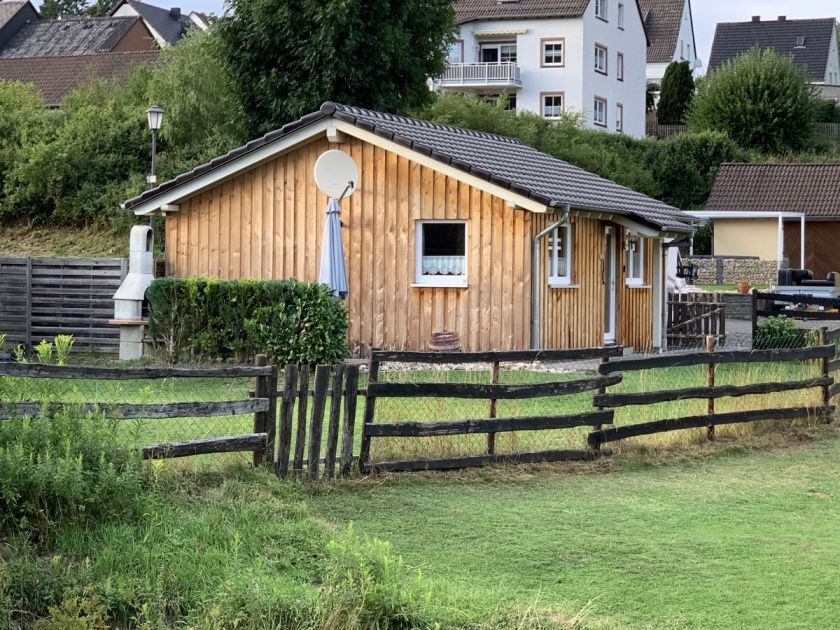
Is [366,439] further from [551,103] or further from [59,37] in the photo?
[59,37]

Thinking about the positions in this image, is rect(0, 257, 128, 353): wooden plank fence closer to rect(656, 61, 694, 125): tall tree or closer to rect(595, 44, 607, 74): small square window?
rect(595, 44, 607, 74): small square window

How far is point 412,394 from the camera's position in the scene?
11.3m

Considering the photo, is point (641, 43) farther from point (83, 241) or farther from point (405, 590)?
point (405, 590)

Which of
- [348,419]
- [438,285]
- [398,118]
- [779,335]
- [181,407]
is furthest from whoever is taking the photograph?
[779,335]

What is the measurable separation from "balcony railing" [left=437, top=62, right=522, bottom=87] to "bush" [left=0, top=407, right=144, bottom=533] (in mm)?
54575

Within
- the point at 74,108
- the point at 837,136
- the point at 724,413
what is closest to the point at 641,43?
the point at 837,136

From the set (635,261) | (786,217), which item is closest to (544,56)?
(786,217)

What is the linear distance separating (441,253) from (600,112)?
4428cm

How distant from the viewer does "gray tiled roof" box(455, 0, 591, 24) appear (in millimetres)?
61688

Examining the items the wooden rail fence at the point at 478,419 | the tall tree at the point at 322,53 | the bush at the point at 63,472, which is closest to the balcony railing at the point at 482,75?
the tall tree at the point at 322,53

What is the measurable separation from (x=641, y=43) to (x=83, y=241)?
130ft

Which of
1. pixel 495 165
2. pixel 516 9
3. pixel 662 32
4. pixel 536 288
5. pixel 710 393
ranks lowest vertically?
pixel 710 393

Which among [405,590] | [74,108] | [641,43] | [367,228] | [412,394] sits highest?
[641,43]

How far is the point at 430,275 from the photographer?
21.8 m
